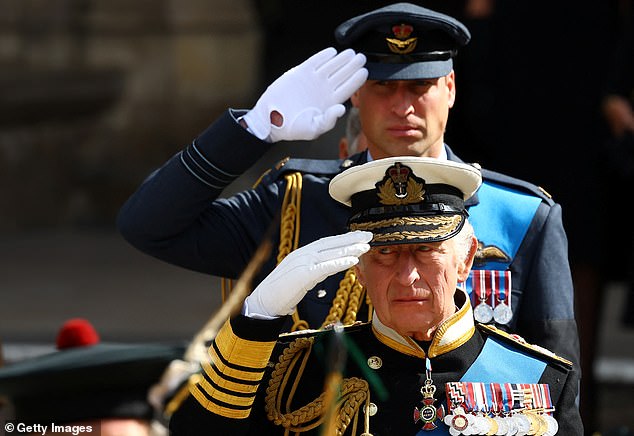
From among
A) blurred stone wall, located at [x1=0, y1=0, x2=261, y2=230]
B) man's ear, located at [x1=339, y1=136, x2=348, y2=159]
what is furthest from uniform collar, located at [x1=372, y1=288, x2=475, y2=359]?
blurred stone wall, located at [x1=0, y1=0, x2=261, y2=230]

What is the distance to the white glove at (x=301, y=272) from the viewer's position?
3295 mm

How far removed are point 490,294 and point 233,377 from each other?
857mm

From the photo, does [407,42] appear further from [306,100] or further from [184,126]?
[184,126]

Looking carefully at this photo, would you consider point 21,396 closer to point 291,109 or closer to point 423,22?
point 291,109

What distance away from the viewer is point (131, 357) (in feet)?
9.15

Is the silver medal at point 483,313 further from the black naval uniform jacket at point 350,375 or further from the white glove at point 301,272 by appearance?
the white glove at point 301,272

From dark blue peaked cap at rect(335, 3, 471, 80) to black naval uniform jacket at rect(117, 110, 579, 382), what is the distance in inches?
9.2

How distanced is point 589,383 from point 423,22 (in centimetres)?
255

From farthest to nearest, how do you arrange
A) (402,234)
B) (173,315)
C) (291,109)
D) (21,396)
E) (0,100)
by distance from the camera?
(0,100), (173,315), (291,109), (402,234), (21,396)

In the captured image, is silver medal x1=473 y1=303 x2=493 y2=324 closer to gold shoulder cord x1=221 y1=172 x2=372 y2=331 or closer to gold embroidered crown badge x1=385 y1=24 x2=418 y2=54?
gold shoulder cord x1=221 y1=172 x2=372 y2=331

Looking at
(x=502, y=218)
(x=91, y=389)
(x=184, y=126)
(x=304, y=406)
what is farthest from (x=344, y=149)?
(x=184, y=126)

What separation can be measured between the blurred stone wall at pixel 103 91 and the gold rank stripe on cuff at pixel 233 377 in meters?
7.33

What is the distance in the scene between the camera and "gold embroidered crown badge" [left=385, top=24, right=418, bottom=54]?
13.1 ft

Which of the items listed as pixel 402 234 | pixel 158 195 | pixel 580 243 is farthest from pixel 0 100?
pixel 402 234
